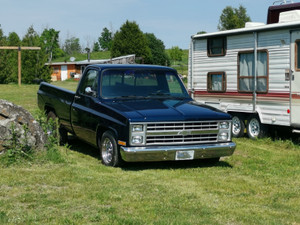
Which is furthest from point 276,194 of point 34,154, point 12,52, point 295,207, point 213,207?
point 12,52

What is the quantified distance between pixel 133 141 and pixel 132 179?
62 centimetres

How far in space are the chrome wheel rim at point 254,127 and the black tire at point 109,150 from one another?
518 centimetres

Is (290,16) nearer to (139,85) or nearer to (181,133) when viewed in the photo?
(139,85)

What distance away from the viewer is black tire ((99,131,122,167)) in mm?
7844

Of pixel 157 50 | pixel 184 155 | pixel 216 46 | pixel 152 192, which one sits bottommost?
pixel 152 192

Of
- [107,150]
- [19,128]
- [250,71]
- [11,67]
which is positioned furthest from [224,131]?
[11,67]

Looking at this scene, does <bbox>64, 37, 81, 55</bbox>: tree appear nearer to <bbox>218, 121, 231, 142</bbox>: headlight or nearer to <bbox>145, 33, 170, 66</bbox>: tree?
<bbox>145, 33, 170, 66</bbox>: tree

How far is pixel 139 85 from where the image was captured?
8.89 metres

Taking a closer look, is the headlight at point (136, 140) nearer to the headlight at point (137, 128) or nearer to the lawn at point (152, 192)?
the headlight at point (137, 128)

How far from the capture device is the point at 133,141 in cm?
750

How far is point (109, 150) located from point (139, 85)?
143 cm

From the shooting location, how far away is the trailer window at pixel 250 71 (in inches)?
465

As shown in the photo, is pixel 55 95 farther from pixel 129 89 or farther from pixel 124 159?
pixel 124 159

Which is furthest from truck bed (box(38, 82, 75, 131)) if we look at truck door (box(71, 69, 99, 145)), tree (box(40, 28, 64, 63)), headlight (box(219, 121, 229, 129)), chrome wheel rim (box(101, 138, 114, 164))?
tree (box(40, 28, 64, 63))
